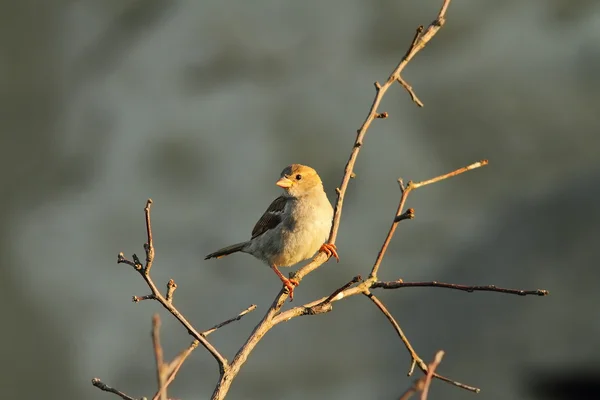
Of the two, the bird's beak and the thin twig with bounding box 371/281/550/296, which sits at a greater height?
the bird's beak

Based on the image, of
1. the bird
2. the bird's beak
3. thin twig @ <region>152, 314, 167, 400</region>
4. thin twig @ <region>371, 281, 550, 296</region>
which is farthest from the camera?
the bird's beak

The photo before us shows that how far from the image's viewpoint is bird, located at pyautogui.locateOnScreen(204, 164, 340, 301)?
370 centimetres

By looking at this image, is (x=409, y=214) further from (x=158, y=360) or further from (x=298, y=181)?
(x=298, y=181)

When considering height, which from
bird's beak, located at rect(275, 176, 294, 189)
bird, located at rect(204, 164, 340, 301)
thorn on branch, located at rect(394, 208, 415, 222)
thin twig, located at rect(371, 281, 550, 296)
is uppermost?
bird's beak, located at rect(275, 176, 294, 189)

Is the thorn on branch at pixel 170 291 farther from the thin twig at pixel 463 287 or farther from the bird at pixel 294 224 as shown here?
A: the bird at pixel 294 224

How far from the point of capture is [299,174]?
396 centimetres

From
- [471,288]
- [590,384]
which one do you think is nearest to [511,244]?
[590,384]

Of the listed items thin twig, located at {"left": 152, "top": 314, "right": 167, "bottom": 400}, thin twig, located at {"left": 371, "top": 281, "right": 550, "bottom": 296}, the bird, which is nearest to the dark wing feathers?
the bird

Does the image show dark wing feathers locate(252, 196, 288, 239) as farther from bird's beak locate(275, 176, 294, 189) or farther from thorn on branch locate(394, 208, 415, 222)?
thorn on branch locate(394, 208, 415, 222)

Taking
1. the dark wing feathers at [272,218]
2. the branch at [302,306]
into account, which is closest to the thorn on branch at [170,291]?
the branch at [302,306]

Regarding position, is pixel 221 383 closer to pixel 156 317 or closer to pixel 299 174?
pixel 156 317

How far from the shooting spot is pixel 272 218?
399cm

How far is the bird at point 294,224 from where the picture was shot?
370 centimetres

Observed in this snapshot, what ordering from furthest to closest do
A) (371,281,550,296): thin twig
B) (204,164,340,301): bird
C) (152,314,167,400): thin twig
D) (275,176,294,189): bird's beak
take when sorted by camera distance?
(275,176,294,189): bird's beak, (204,164,340,301): bird, (371,281,550,296): thin twig, (152,314,167,400): thin twig
